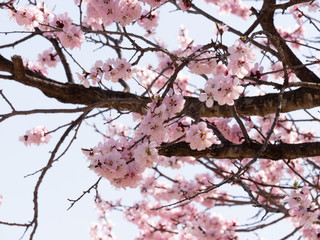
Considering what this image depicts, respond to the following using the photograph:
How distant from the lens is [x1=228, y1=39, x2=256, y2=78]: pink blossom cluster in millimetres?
2184

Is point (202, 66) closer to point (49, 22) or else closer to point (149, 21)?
point (149, 21)

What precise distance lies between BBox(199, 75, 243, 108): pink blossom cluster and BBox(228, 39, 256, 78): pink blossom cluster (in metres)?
0.06

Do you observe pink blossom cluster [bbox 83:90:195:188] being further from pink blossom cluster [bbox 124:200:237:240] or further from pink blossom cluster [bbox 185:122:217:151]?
pink blossom cluster [bbox 124:200:237:240]

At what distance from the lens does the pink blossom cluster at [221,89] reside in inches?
89.3

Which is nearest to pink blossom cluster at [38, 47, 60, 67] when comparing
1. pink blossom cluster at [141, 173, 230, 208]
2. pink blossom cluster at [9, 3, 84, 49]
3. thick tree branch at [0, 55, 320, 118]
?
pink blossom cluster at [9, 3, 84, 49]

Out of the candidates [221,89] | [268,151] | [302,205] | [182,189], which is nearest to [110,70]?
[221,89]

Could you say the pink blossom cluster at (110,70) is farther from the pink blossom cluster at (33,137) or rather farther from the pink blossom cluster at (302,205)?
the pink blossom cluster at (33,137)

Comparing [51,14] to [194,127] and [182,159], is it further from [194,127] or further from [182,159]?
[182,159]

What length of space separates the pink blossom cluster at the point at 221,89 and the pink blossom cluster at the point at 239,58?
56mm

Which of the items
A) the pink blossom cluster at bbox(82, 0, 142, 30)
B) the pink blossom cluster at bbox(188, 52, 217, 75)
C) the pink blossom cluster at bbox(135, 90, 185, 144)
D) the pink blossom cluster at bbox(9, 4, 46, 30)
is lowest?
the pink blossom cluster at bbox(135, 90, 185, 144)

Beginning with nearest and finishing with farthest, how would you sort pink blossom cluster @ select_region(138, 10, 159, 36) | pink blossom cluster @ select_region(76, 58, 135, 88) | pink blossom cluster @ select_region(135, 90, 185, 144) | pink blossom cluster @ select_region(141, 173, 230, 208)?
1. pink blossom cluster @ select_region(135, 90, 185, 144)
2. pink blossom cluster @ select_region(76, 58, 135, 88)
3. pink blossom cluster @ select_region(138, 10, 159, 36)
4. pink blossom cluster @ select_region(141, 173, 230, 208)

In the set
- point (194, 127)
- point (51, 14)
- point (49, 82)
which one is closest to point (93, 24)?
point (51, 14)

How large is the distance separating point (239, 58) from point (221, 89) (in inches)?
7.8

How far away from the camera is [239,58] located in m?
2.21
